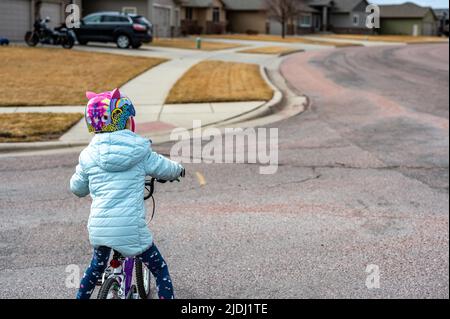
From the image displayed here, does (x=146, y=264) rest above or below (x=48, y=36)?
below

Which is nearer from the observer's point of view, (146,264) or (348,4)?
(146,264)

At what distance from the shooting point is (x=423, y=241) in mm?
6625

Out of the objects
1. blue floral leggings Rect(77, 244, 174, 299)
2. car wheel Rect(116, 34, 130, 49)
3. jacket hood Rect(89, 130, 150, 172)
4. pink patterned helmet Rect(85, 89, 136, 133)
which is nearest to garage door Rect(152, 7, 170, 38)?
car wheel Rect(116, 34, 130, 49)

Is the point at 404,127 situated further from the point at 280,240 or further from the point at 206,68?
the point at 280,240

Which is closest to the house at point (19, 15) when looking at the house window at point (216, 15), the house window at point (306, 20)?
the house window at point (306, 20)

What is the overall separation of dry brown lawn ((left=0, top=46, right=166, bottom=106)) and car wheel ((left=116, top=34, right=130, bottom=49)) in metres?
1.76

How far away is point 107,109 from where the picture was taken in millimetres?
1276

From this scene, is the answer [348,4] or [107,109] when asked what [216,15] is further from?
[107,109]

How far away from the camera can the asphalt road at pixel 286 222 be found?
404 centimetres

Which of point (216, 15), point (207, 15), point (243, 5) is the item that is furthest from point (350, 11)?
point (243, 5)

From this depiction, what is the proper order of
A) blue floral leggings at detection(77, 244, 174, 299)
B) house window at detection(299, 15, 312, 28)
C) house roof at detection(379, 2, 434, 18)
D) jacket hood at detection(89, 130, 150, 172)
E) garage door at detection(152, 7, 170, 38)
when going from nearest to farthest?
1. jacket hood at detection(89, 130, 150, 172)
2. blue floral leggings at detection(77, 244, 174, 299)
3. house roof at detection(379, 2, 434, 18)
4. garage door at detection(152, 7, 170, 38)
5. house window at detection(299, 15, 312, 28)

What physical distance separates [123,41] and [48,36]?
3.20 meters

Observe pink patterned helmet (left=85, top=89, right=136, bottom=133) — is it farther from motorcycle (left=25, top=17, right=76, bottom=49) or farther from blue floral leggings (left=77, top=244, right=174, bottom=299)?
motorcycle (left=25, top=17, right=76, bottom=49)

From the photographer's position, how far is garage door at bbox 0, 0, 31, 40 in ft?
6.39
